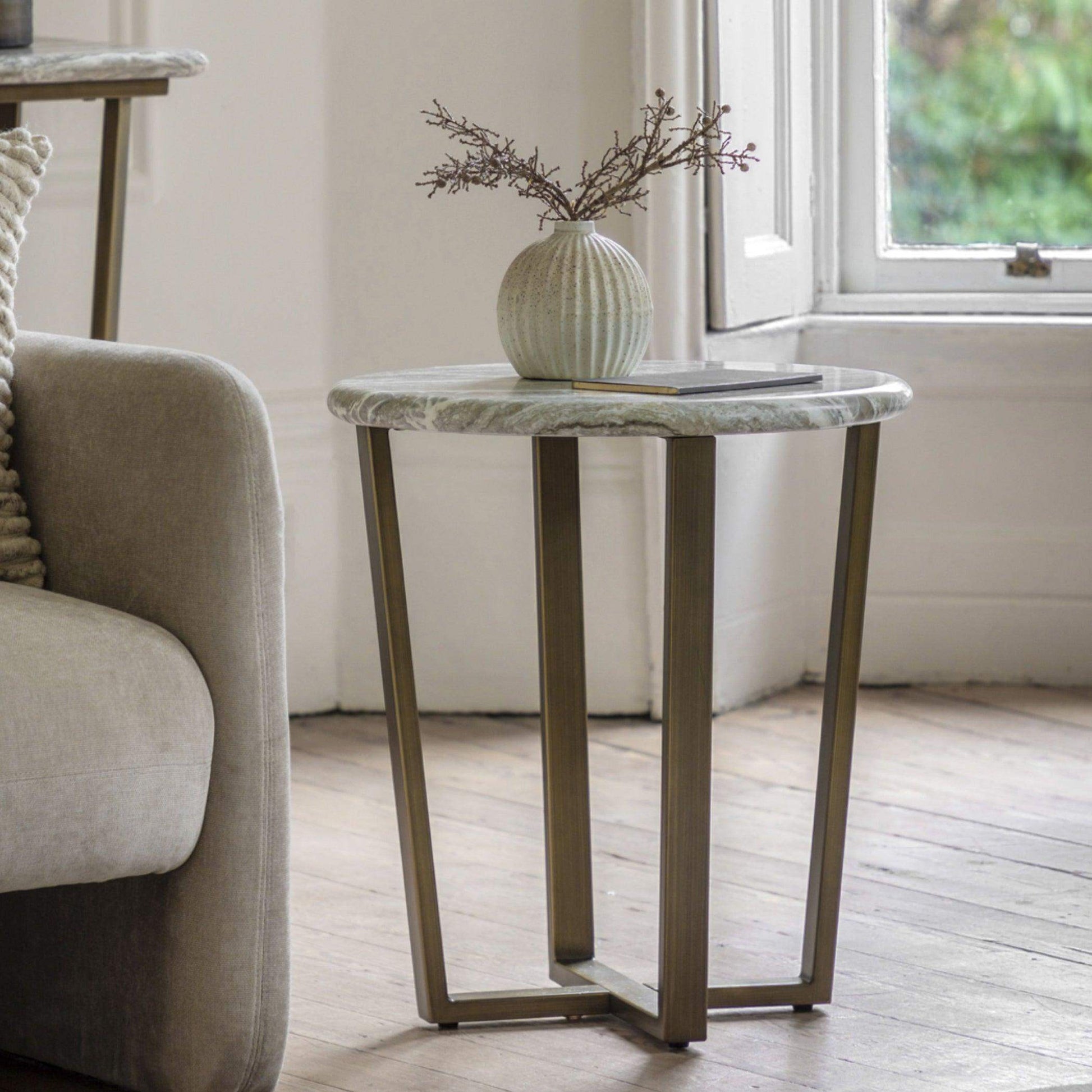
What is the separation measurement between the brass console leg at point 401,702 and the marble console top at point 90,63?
0.83 metres

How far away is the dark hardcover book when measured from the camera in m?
1.49

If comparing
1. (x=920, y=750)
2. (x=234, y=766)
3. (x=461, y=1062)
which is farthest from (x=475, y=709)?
(x=234, y=766)

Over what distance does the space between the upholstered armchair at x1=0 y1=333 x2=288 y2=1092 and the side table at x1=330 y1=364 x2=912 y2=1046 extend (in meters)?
0.17

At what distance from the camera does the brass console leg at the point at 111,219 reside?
2.38 metres

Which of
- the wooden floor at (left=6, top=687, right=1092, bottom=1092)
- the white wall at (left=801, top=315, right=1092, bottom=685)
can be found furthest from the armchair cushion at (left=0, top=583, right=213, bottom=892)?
the white wall at (left=801, top=315, right=1092, bottom=685)

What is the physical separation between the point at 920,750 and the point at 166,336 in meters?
1.35

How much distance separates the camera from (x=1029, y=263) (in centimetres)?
302

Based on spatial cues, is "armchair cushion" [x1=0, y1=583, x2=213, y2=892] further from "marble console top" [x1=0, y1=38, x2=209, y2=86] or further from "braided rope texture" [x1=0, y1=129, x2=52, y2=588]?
"marble console top" [x1=0, y1=38, x2=209, y2=86]

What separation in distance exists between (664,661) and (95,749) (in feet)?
1.77

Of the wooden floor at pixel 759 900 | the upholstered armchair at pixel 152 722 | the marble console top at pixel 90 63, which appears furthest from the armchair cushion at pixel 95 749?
the marble console top at pixel 90 63

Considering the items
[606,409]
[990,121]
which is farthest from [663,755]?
[990,121]

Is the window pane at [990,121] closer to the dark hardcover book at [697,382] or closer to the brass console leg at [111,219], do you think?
the brass console leg at [111,219]

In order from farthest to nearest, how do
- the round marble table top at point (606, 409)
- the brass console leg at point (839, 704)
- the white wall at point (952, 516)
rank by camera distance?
the white wall at point (952, 516) → the brass console leg at point (839, 704) → the round marble table top at point (606, 409)

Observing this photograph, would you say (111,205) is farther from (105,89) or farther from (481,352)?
(481,352)
